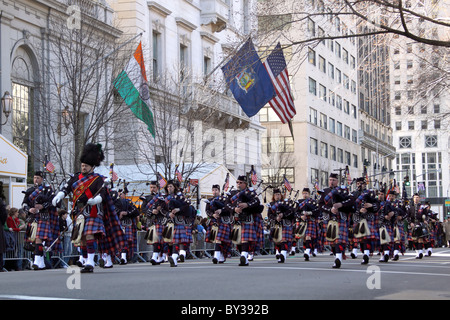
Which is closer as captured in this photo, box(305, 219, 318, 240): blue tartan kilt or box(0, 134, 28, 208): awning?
box(0, 134, 28, 208): awning

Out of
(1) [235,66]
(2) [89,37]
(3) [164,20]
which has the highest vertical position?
(3) [164,20]

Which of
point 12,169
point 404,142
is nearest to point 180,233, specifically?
point 12,169

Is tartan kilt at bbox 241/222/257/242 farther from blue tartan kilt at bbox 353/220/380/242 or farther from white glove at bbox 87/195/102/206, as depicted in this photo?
white glove at bbox 87/195/102/206

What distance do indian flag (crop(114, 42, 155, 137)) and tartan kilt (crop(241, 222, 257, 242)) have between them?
7636 millimetres

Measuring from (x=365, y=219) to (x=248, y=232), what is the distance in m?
2.83

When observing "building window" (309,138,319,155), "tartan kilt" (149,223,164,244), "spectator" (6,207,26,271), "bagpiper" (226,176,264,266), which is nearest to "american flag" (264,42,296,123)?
"tartan kilt" (149,223,164,244)

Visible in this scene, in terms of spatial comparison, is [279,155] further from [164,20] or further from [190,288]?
[190,288]

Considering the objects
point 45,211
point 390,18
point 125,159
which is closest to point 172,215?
point 45,211

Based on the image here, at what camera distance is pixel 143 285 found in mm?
9742

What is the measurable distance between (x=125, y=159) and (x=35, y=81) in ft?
24.2

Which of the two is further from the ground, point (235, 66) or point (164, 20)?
point (164, 20)

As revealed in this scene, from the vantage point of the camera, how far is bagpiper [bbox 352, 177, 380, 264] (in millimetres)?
17219

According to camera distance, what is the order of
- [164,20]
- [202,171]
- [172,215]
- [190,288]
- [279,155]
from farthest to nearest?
[279,155]
[164,20]
[202,171]
[172,215]
[190,288]
